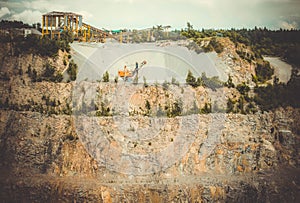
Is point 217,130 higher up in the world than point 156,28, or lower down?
lower down

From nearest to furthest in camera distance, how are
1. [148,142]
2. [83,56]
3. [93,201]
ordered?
1. [93,201]
2. [148,142]
3. [83,56]

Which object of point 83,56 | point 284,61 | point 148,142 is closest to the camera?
point 148,142

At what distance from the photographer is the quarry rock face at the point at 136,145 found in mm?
26031

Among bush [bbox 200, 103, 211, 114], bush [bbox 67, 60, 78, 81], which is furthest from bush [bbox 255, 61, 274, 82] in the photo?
bush [bbox 67, 60, 78, 81]

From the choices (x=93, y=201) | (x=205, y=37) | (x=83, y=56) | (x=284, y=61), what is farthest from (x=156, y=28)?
(x=93, y=201)

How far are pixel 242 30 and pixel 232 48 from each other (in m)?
2.77

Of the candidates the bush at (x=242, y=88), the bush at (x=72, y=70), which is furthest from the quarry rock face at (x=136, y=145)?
the bush at (x=242, y=88)

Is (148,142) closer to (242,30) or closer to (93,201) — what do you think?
(93,201)

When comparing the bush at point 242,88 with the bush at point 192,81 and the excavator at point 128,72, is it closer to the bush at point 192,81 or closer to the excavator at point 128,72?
the bush at point 192,81

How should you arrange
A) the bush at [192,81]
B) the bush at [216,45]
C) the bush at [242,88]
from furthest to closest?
the bush at [216,45]
the bush at [242,88]
the bush at [192,81]

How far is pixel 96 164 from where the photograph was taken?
26578 millimetres

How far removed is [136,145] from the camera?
2730cm

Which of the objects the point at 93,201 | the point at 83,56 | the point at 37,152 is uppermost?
the point at 83,56

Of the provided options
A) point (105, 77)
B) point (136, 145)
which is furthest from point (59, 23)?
point (136, 145)
